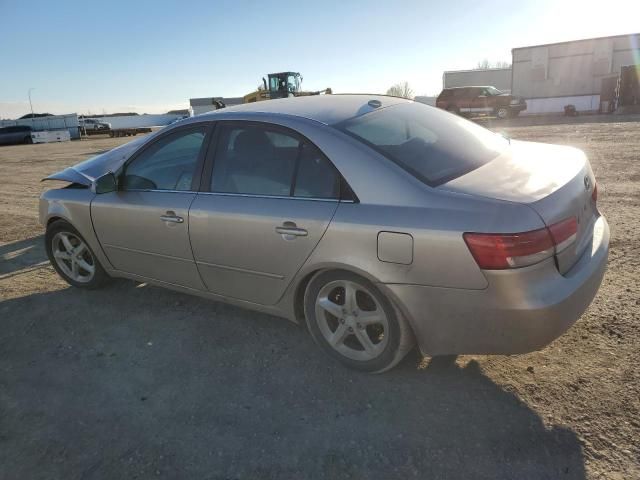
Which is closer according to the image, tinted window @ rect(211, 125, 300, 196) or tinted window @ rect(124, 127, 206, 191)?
tinted window @ rect(211, 125, 300, 196)

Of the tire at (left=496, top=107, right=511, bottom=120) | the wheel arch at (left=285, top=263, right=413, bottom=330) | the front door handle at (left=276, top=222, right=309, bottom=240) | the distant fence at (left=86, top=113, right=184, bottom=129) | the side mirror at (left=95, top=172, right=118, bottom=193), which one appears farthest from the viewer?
the distant fence at (left=86, top=113, right=184, bottom=129)

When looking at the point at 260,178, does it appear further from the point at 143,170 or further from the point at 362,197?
the point at 143,170

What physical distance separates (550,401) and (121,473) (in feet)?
7.26

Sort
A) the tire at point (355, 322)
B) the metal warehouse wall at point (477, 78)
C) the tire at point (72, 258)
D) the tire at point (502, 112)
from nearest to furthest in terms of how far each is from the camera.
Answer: the tire at point (355, 322)
the tire at point (72, 258)
the tire at point (502, 112)
the metal warehouse wall at point (477, 78)

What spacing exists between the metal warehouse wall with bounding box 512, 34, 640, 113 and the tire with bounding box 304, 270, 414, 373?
101ft

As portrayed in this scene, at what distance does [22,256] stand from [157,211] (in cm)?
323

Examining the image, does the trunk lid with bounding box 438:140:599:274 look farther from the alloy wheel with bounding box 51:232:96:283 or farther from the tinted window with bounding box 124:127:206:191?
the alloy wheel with bounding box 51:232:96:283

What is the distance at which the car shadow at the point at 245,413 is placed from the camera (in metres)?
2.17

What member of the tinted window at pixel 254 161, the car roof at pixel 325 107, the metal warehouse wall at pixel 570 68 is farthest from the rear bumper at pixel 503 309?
the metal warehouse wall at pixel 570 68

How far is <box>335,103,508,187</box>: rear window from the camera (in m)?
2.60

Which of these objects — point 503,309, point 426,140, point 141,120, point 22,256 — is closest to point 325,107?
point 426,140

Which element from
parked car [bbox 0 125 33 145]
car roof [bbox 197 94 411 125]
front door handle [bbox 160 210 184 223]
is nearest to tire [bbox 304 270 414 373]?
car roof [bbox 197 94 411 125]

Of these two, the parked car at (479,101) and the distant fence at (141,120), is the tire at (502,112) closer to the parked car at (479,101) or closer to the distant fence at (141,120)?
the parked car at (479,101)

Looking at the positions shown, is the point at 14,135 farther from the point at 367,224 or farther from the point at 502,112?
the point at 367,224
